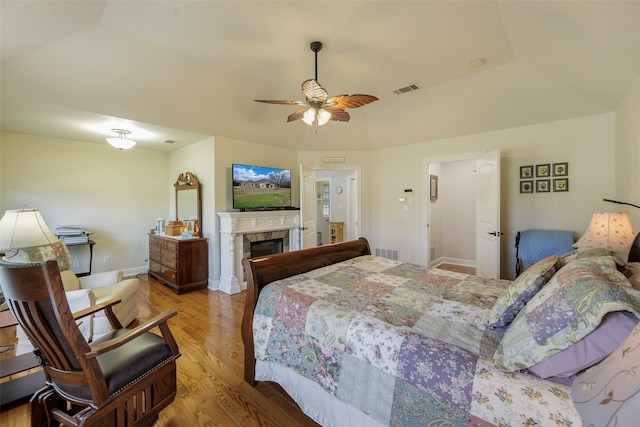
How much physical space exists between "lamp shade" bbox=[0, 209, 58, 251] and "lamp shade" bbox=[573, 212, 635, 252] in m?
4.73

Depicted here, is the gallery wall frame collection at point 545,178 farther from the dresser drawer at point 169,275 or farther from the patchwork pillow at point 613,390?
the dresser drawer at point 169,275

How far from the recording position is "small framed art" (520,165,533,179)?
13.5ft

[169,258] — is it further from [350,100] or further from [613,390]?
[613,390]

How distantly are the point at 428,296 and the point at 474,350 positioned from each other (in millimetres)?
651

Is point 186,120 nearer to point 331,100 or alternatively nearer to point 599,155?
point 331,100

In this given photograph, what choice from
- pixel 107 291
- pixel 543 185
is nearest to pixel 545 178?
pixel 543 185

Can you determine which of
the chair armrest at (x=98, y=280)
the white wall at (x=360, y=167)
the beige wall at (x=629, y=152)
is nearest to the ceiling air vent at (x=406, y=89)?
the white wall at (x=360, y=167)

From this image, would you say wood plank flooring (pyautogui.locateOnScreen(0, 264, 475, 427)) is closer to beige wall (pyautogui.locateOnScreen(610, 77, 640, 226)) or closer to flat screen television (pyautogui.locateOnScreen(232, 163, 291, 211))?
flat screen television (pyautogui.locateOnScreen(232, 163, 291, 211))

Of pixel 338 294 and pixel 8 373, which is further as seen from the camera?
pixel 338 294

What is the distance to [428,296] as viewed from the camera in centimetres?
187

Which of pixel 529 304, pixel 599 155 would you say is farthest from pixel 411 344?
pixel 599 155

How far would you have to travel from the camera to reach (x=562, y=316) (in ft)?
3.50

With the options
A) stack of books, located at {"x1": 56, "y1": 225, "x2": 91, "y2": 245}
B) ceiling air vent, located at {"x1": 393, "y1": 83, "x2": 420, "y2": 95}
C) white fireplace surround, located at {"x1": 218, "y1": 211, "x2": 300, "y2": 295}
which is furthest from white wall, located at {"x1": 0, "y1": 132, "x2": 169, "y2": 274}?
ceiling air vent, located at {"x1": 393, "y1": 83, "x2": 420, "y2": 95}

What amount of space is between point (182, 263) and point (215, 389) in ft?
8.67
